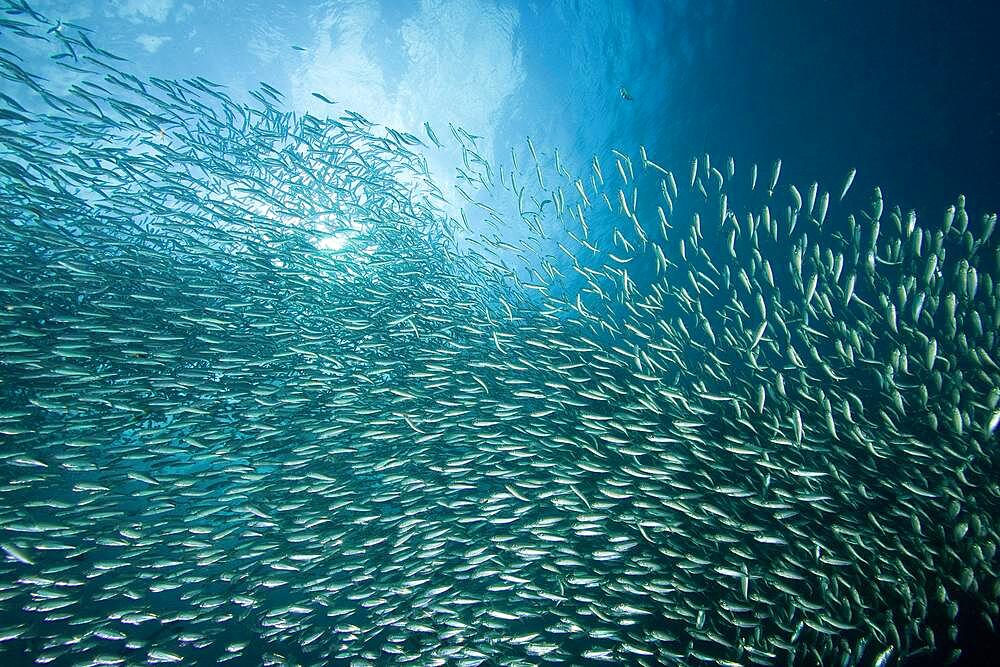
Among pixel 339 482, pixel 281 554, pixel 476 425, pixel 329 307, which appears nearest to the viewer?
pixel 476 425

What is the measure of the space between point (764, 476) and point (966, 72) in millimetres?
16986

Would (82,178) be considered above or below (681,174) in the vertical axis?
below

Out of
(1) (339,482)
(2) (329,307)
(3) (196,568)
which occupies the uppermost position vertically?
(2) (329,307)

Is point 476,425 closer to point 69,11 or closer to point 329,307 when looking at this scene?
point 329,307

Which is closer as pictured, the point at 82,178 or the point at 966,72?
the point at 82,178

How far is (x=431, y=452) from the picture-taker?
775 centimetres

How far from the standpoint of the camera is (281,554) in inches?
273

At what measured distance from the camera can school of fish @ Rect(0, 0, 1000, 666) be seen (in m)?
5.19

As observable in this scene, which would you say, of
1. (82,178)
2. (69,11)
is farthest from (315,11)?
(82,178)

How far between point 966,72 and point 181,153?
71.7ft

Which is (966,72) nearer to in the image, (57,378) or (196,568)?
(196,568)

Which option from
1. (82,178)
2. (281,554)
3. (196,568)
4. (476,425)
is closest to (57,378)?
(82,178)

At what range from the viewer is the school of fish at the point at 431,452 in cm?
519

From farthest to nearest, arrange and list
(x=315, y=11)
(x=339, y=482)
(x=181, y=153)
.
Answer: (x=315, y=11) → (x=181, y=153) → (x=339, y=482)
